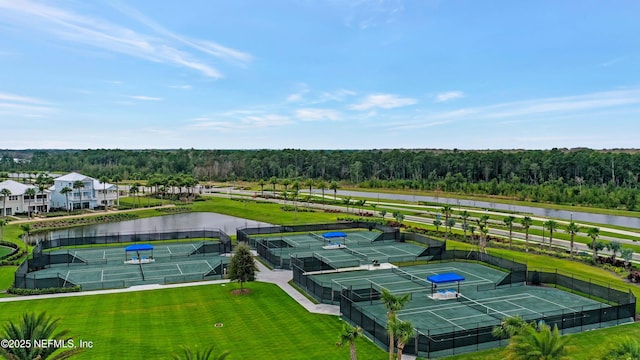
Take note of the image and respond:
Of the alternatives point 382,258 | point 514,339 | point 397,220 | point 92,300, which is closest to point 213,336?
point 92,300

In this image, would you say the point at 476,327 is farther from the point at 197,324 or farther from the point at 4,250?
the point at 4,250

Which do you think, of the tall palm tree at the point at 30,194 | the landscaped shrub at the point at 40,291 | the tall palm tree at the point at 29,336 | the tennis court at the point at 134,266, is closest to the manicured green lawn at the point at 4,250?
the tennis court at the point at 134,266

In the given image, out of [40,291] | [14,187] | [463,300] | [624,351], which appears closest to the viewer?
[624,351]

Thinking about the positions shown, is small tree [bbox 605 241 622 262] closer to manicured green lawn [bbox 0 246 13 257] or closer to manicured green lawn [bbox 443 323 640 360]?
manicured green lawn [bbox 443 323 640 360]

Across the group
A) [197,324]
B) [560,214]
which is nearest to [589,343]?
[197,324]

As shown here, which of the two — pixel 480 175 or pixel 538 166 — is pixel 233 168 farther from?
pixel 538 166

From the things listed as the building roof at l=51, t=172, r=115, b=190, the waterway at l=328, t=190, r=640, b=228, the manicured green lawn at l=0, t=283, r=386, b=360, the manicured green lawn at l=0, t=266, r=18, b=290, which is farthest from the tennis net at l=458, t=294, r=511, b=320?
the building roof at l=51, t=172, r=115, b=190
